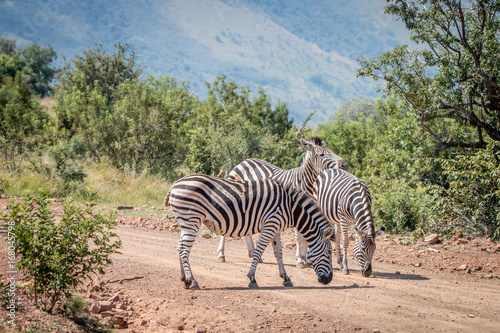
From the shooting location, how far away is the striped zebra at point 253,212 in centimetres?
736

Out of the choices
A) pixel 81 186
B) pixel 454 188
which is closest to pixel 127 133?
pixel 81 186

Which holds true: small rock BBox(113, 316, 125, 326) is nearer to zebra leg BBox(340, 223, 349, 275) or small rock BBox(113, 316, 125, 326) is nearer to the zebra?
the zebra

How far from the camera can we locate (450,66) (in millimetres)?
13922

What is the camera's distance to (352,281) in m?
8.36

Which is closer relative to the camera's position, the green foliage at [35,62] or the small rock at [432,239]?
the small rock at [432,239]

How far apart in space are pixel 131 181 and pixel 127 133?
366 centimetres

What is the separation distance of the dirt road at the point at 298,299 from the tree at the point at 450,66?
5.91 m

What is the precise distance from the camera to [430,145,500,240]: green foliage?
11711 mm

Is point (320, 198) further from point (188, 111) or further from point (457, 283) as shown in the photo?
point (188, 111)

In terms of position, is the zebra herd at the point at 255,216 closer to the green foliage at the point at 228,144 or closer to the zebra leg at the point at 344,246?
the zebra leg at the point at 344,246

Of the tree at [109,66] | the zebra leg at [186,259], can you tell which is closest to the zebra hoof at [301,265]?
the zebra leg at [186,259]

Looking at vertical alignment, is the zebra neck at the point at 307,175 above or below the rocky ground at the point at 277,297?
above

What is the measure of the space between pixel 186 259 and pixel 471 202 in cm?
864

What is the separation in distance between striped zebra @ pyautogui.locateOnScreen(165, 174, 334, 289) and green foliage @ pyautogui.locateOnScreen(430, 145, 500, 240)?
584cm
